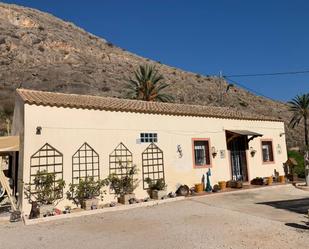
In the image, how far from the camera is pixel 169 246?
23.8 feet

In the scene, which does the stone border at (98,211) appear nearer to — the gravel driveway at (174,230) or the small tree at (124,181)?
the gravel driveway at (174,230)

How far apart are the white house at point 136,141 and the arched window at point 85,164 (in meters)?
0.04

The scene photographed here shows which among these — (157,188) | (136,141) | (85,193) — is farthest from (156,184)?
(85,193)

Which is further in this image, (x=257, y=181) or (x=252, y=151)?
(x=252, y=151)

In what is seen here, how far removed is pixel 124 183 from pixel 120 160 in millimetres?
1104

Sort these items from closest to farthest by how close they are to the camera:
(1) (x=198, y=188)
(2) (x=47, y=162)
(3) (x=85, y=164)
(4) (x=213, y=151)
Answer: (2) (x=47, y=162) → (3) (x=85, y=164) → (1) (x=198, y=188) → (4) (x=213, y=151)

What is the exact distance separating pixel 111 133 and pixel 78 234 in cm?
619

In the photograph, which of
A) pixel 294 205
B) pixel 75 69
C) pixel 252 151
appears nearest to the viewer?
pixel 294 205

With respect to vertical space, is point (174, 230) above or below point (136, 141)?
below

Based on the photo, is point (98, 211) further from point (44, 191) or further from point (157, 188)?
point (157, 188)

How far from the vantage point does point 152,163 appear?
1530 cm

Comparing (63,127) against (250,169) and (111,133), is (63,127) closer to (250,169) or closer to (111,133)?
(111,133)

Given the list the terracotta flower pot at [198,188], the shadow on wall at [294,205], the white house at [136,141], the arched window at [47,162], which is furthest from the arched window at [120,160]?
the shadow on wall at [294,205]

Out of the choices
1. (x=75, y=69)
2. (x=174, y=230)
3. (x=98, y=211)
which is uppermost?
(x=75, y=69)
